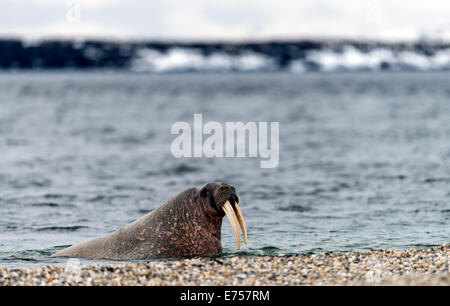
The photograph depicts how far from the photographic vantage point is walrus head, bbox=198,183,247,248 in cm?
1241

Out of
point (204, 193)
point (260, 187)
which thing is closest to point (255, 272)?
point (204, 193)

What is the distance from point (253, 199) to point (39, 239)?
7.16 m

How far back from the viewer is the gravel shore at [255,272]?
10.8 metres

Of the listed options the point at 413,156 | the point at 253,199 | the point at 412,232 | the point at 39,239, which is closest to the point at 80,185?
the point at 253,199

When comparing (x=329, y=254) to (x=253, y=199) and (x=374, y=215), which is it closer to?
(x=374, y=215)

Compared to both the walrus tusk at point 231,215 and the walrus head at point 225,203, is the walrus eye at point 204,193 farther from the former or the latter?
the walrus tusk at point 231,215

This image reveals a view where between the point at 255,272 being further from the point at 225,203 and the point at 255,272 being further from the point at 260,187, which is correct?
the point at 260,187

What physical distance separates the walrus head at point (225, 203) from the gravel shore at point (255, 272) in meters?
0.60

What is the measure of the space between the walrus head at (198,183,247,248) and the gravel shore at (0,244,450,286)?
23.5 inches

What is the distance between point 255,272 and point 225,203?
1424 mm

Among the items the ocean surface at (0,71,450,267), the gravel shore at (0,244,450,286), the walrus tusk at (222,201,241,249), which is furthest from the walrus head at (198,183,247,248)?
the ocean surface at (0,71,450,267)

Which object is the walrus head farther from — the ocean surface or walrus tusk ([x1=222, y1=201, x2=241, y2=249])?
the ocean surface

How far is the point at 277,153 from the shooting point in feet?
112

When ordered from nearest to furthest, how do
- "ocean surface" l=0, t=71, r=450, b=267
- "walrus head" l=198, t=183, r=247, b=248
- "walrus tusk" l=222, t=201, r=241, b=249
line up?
"walrus tusk" l=222, t=201, r=241, b=249, "walrus head" l=198, t=183, r=247, b=248, "ocean surface" l=0, t=71, r=450, b=267
